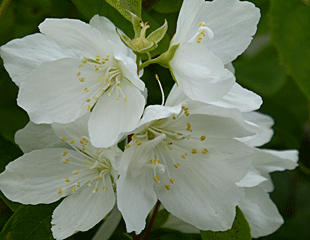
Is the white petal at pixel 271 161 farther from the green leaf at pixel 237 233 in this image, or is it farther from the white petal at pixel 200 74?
the white petal at pixel 200 74

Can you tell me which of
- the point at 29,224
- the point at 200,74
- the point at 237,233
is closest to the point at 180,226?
the point at 237,233

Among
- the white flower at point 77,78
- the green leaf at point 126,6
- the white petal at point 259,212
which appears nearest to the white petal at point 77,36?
the white flower at point 77,78

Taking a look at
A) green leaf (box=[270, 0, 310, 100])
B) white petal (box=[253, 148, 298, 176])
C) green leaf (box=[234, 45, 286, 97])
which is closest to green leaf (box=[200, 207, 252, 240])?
white petal (box=[253, 148, 298, 176])

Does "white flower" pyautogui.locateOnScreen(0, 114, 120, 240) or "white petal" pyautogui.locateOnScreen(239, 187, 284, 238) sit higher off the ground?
Result: "white flower" pyautogui.locateOnScreen(0, 114, 120, 240)

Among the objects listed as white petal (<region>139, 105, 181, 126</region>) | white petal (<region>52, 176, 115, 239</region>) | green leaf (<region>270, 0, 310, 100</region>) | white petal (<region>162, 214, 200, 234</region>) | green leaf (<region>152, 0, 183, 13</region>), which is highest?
white petal (<region>139, 105, 181, 126</region>)

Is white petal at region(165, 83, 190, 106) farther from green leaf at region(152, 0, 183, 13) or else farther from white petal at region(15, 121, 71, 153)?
green leaf at region(152, 0, 183, 13)

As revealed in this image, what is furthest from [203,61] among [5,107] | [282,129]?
[282,129]
